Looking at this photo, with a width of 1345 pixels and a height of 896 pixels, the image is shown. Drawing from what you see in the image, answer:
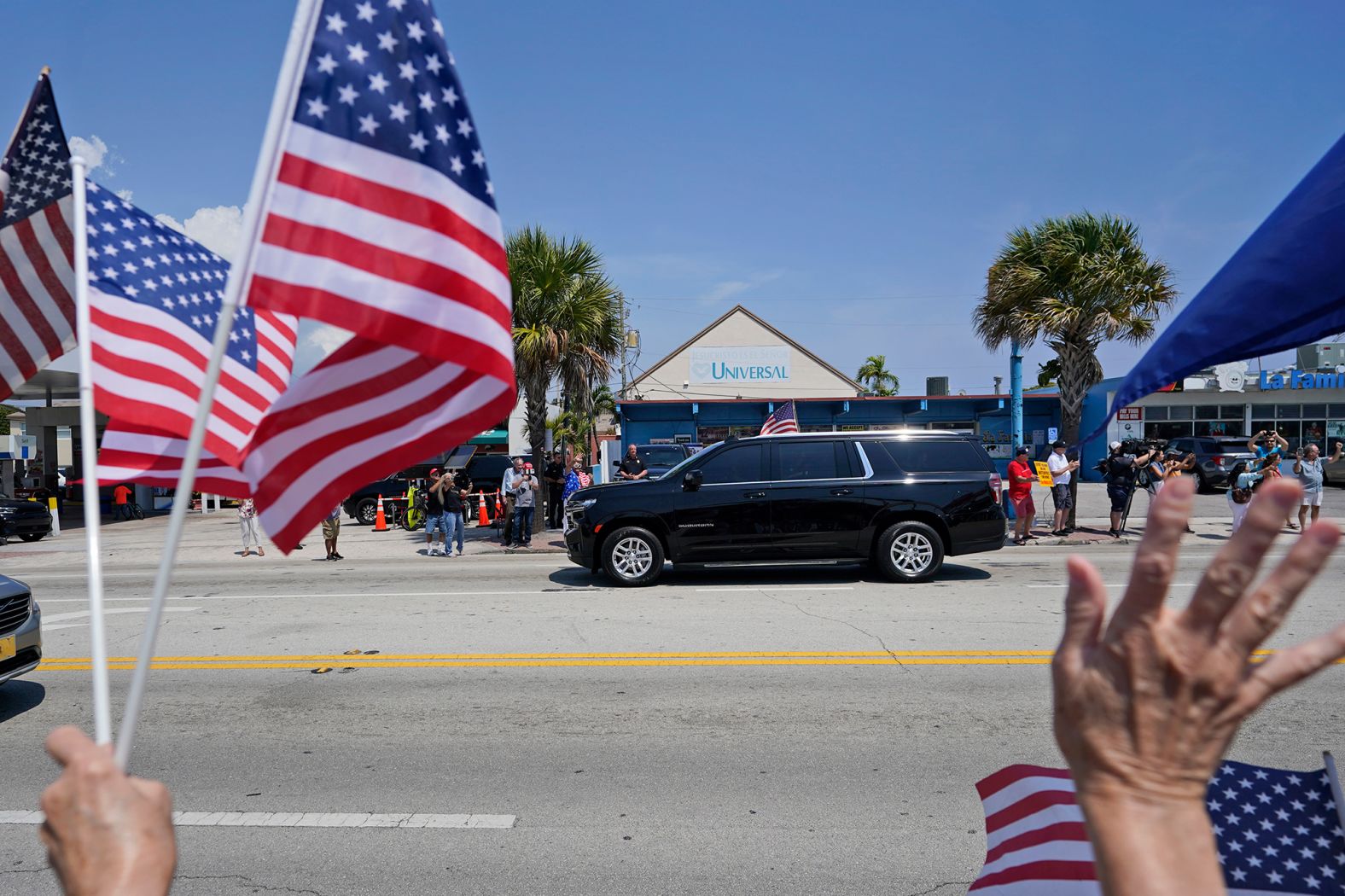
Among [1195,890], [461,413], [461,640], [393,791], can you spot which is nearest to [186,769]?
[393,791]

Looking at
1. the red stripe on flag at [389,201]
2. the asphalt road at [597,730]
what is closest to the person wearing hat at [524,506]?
the asphalt road at [597,730]

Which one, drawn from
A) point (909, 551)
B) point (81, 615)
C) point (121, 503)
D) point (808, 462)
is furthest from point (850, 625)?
point (121, 503)

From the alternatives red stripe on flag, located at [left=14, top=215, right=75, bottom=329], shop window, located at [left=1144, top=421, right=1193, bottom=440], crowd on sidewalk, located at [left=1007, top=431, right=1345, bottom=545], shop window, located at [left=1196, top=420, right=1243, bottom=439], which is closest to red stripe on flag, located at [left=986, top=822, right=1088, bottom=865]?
red stripe on flag, located at [left=14, top=215, right=75, bottom=329]

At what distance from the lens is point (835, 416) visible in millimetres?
36125

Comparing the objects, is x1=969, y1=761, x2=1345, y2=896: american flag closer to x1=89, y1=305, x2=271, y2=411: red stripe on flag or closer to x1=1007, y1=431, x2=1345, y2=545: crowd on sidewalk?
x1=89, y1=305, x2=271, y2=411: red stripe on flag

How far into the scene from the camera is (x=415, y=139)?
2430 mm

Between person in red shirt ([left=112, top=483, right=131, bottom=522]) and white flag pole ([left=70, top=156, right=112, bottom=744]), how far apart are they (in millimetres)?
30155

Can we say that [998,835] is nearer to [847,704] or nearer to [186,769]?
[847,704]

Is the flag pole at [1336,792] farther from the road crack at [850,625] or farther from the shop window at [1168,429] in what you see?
the shop window at [1168,429]

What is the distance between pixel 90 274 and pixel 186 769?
142 inches

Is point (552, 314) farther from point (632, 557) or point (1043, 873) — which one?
point (1043, 873)

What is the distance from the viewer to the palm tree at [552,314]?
17.6 metres

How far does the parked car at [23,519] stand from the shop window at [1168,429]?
38.0 meters

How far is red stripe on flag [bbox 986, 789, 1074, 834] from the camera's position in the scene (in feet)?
6.77
